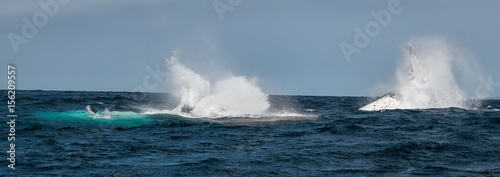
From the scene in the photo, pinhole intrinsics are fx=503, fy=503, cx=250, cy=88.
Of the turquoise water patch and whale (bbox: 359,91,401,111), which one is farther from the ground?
whale (bbox: 359,91,401,111)

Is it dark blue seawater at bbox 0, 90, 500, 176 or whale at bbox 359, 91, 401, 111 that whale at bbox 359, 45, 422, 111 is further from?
dark blue seawater at bbox 0, 90, 500, 176

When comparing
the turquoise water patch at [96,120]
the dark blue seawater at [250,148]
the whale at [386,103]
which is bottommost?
the dark blue seawater at [250,148]

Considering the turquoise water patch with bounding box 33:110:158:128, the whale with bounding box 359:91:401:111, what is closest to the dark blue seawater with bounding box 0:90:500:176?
the turquoise water patch with bounding box 33:110:158:128

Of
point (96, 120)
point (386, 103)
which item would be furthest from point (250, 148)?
point (386, 103)

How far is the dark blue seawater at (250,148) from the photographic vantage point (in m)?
15.4

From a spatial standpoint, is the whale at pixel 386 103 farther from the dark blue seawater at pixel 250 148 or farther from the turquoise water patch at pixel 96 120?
the turquoise water patch at pixel 96 120

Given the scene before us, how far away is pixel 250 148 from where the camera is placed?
19375 millimetres

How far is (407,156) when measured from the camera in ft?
57.7

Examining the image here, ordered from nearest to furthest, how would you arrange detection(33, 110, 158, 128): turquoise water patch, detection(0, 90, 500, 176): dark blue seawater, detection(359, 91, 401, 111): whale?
detection(0, 90, 500, 176): dark blue seawater, detection(33, 110, 158, 128): turquoise water patch, detection(359, 91, 401, 111): whale

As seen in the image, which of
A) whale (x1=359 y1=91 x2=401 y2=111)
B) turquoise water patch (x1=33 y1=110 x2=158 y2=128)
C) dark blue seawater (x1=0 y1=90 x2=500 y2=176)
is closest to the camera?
dark blue seawater (x1=0 y1=90 x2=500 y2=176)

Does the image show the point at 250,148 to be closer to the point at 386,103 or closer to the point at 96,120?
the point at 96,120

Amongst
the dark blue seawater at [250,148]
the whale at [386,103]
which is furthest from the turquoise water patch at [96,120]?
the whale at [386,103]

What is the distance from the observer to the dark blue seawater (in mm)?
15445

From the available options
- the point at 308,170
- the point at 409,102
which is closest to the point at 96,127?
the point at 308,170
